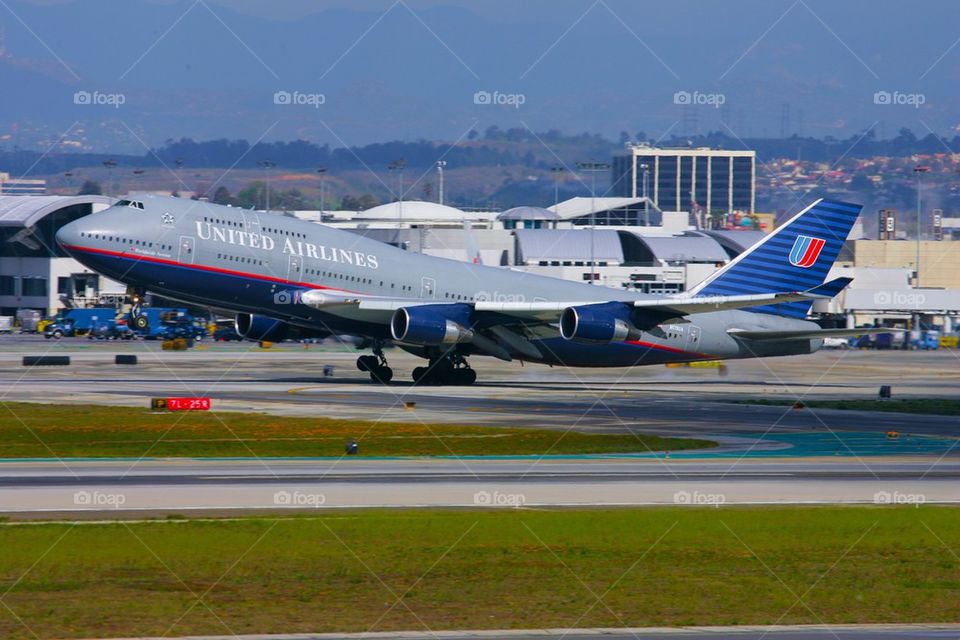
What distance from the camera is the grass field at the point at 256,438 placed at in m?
33.6

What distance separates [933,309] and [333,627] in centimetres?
11345

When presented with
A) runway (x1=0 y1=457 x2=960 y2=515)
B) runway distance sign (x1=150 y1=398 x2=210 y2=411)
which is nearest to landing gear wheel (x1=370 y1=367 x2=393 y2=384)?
runway distance sign (x1=150 y1=398 x2=210 y2=411)

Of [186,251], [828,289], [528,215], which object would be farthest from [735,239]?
[186,251]

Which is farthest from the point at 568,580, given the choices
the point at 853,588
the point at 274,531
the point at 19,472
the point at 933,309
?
the point at 933,309

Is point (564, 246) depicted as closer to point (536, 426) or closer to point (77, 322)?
point (77, 322)

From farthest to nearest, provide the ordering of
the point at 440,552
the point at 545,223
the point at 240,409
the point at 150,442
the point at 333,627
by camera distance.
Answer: the point at 545,223 → the point at 240,409 → the point at 150,442 → the point at 440,552 → the point at 333,627

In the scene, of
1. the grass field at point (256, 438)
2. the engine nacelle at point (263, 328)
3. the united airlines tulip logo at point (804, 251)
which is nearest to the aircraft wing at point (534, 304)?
the united airlines tulip logo at point (804, 251)

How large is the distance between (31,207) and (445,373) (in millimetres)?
78132

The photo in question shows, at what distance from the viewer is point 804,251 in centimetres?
5944

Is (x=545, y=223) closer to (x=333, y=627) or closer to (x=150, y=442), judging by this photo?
(x=150, y=442)

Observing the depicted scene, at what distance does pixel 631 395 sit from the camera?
54625 mm

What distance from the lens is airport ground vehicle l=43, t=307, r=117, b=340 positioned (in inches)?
4181

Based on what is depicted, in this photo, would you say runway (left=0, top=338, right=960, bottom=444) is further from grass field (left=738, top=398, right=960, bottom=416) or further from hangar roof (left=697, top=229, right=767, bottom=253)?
hangar roof (left=697, top=229, right=767, bottom=253)

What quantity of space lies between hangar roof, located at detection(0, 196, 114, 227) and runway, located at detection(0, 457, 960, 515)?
92.5 m
